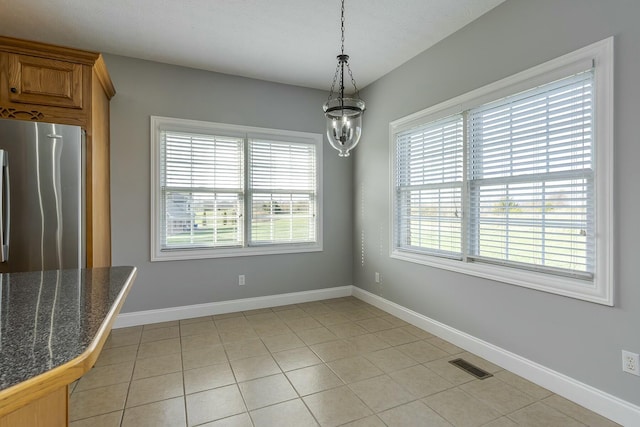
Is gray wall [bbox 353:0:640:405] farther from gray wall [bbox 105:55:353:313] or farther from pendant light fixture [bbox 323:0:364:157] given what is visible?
pendant light fixture [bbox 323:0:364:157]

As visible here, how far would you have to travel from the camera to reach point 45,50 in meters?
2.54

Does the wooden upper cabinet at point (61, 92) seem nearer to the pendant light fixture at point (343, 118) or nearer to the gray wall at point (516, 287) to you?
the pendant light fixture at point (343, 118)

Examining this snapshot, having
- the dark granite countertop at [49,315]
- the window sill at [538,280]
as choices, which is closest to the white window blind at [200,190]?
the dark granite countertop at [49,315]

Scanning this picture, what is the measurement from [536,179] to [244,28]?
2.69 metres

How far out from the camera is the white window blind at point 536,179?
6.85 feet

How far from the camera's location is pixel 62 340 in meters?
0.73

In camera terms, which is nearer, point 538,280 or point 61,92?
point 538,280

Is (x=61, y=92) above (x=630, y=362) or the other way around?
above

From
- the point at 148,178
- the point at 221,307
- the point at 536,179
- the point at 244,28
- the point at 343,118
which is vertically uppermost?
the point at 244,28

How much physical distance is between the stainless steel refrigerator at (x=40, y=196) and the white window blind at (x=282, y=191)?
1794 millimetres

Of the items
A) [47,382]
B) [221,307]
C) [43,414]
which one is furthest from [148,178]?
[47,382]

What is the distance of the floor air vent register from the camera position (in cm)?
244

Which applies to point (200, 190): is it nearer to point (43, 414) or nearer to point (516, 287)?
point (43, 414)

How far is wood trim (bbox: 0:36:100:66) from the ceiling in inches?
13.2
